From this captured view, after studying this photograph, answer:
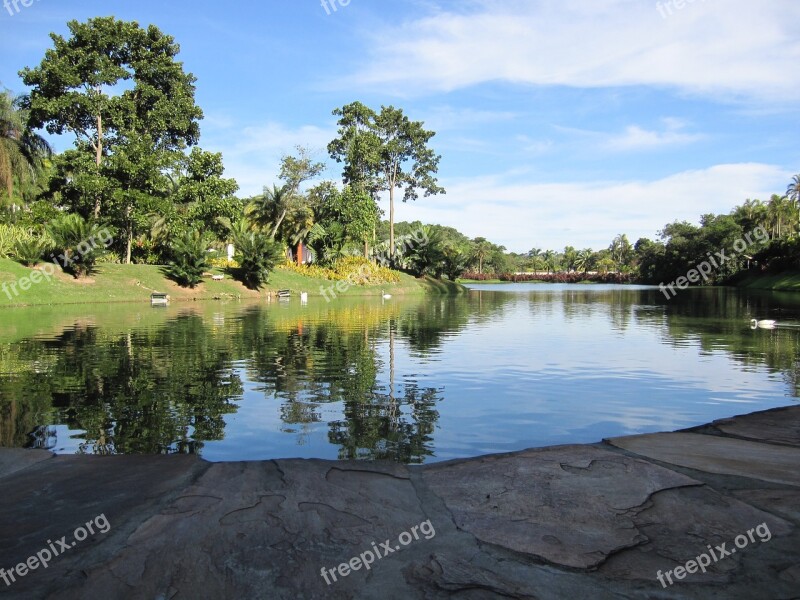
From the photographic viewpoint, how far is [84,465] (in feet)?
16.6

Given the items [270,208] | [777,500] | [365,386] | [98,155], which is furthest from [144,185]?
[777,500]

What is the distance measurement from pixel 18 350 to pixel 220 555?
513 inches

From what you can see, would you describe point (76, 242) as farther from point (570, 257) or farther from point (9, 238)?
point (570, 257)

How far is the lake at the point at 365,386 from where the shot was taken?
682 cm

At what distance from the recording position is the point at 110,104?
3681 cm

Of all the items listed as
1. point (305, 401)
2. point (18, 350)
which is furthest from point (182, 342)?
point (305, 401)

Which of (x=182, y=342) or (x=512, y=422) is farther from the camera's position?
(x=182, y=342)

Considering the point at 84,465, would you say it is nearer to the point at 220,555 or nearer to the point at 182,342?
the point at 220,555

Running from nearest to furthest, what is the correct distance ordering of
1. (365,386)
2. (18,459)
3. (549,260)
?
(18,459) < (365,386) < (549,260)

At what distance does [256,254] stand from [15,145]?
16.9 m

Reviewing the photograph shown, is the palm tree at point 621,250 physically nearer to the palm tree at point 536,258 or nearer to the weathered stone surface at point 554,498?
the palm tree at point 536,258

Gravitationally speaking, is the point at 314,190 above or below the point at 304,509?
above

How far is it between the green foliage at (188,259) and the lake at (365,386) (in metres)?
16.9

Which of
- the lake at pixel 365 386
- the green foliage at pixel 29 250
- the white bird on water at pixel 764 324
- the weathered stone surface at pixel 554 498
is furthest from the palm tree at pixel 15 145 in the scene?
the weathered stone surface at pixel 554 498
